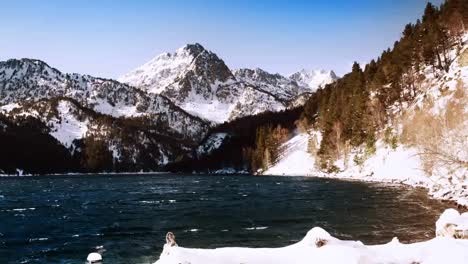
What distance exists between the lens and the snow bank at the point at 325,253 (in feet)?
48.7

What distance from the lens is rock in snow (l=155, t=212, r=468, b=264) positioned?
14.8m

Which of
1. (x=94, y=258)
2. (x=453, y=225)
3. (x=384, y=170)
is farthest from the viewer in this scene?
(x=384, y=170)

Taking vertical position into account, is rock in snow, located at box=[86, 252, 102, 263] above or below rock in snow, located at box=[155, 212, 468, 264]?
below

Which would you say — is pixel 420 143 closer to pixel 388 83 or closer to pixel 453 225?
pixel 453 225

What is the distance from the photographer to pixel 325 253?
15.8m

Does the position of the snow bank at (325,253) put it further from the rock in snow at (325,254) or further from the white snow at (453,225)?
the white snow at (453,225)

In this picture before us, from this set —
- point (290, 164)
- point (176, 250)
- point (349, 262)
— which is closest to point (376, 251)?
point (349, 262)

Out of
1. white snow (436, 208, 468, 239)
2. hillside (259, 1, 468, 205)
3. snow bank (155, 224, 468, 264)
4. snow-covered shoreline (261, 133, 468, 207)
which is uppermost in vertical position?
hillside (259, 1, 468, 205)

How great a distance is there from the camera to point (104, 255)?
29875 mm

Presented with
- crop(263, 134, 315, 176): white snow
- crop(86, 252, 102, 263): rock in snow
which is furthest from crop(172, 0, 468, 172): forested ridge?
crop(86, 252, 102, 263): rock in snow

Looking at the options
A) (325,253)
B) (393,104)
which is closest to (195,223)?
(325,253)

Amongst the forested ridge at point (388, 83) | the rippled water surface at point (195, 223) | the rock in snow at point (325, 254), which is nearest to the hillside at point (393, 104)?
the forested ridge at point (388, 83)

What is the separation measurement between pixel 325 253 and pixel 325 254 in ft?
0.22

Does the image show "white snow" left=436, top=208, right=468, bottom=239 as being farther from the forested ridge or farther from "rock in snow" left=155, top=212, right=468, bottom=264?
the forested ridge
